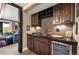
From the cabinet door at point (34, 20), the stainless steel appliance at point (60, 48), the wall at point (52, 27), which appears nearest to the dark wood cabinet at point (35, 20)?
the cabinet door at point (34, 20)

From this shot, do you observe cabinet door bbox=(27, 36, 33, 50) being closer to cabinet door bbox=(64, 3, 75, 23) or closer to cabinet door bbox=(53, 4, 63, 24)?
cabinet door bbox=(53, 4, 63, 24)

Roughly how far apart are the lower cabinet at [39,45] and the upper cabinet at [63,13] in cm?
A: 40

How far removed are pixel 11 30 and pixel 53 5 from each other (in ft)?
2.73

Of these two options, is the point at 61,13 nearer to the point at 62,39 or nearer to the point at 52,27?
the point at 52,27

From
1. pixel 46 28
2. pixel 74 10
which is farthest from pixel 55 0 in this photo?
pixel 46 28

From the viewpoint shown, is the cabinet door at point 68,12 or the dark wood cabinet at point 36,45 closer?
the cabinet door at point 68,12

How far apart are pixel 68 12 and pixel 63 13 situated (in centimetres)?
8

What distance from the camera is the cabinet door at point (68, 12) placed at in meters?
1.89

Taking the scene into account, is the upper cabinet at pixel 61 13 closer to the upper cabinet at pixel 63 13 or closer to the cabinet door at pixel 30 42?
the upper cabinet at pixel 63 13

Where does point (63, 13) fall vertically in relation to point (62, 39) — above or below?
above

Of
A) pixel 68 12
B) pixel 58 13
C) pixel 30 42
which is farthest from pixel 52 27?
pixel 30 42

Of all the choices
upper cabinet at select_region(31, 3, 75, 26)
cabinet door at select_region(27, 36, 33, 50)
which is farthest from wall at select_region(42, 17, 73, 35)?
cabinet door at select_region(27, 36, 33, 50)

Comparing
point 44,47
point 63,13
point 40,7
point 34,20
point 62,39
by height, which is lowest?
point 44,47

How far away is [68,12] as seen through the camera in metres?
1.93
